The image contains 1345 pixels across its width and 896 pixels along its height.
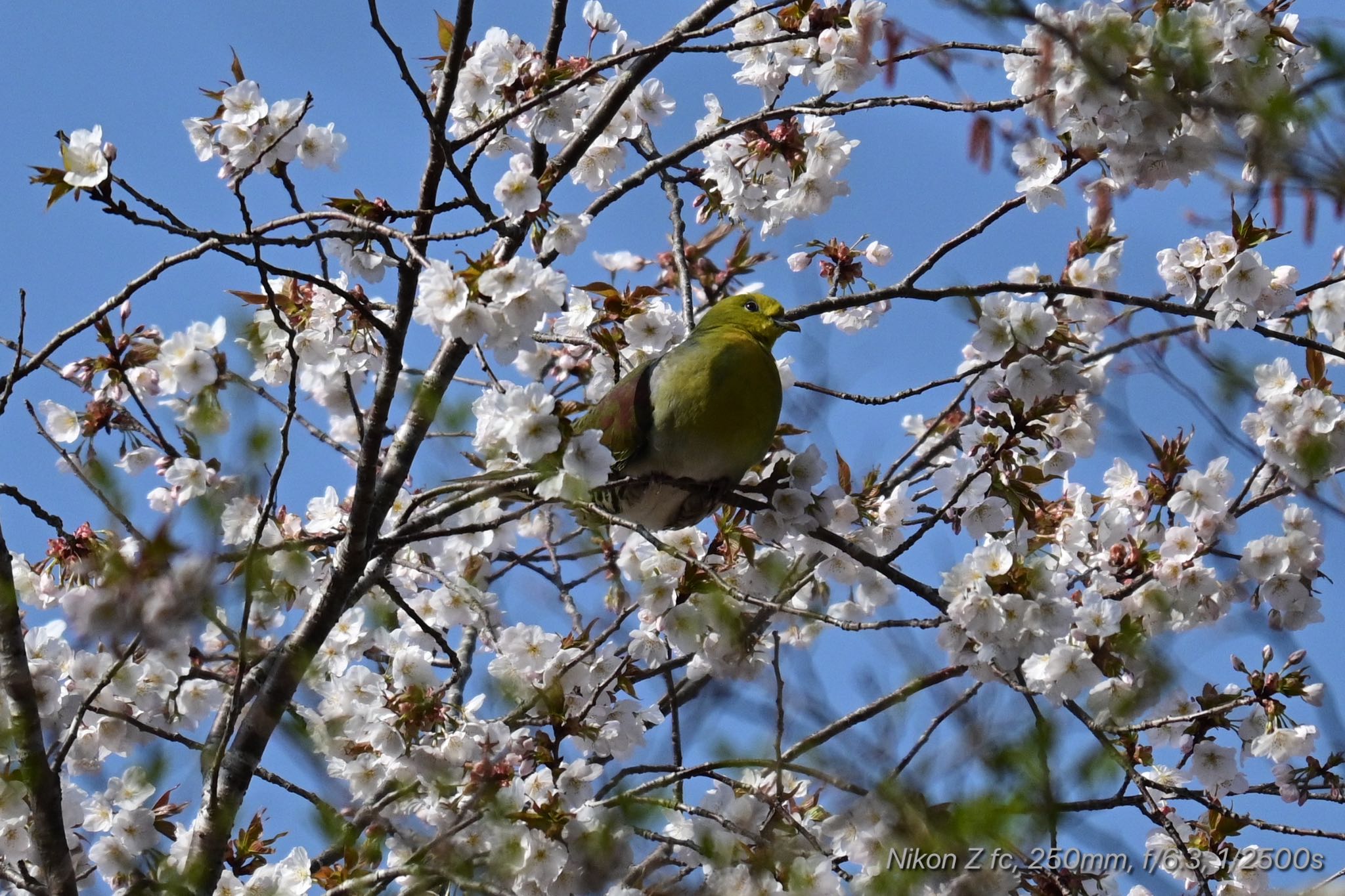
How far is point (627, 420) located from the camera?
383 centimetres

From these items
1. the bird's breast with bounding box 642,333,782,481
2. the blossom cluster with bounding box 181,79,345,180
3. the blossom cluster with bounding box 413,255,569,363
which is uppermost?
the blossom cluster with bounding box 181,79,345,180

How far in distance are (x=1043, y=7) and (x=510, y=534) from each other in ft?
9.41

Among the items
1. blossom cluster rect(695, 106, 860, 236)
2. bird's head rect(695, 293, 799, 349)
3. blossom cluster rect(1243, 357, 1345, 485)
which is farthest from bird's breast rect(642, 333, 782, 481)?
blossom cluster rect(1243, 357, 1345, 485)

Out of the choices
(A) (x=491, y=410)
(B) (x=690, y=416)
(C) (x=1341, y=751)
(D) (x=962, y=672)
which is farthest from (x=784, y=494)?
(C) (x=1341, y=751)

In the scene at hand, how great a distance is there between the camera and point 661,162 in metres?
3.73

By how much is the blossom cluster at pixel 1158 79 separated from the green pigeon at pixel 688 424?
3.28 ft

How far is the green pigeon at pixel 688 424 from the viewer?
3.75 meters

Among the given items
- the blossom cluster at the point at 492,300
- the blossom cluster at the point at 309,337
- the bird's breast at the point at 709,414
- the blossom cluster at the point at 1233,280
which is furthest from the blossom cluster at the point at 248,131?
the blossom cluster at the point at 1233,280

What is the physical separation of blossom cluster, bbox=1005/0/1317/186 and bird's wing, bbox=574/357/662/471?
54.0 inches

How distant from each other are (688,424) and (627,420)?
20cm

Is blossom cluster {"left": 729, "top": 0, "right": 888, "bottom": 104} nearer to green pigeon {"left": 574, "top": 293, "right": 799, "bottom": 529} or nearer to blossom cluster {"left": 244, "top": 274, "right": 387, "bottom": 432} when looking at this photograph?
green pigeon {"left": 574, "top": 293, "right": 799, "bottom": 529}

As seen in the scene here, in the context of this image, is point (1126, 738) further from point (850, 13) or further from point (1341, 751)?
point (850, 13)

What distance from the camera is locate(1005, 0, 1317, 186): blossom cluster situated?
2.67m

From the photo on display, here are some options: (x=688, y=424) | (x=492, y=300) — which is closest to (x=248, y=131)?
(x=492, y=300)
